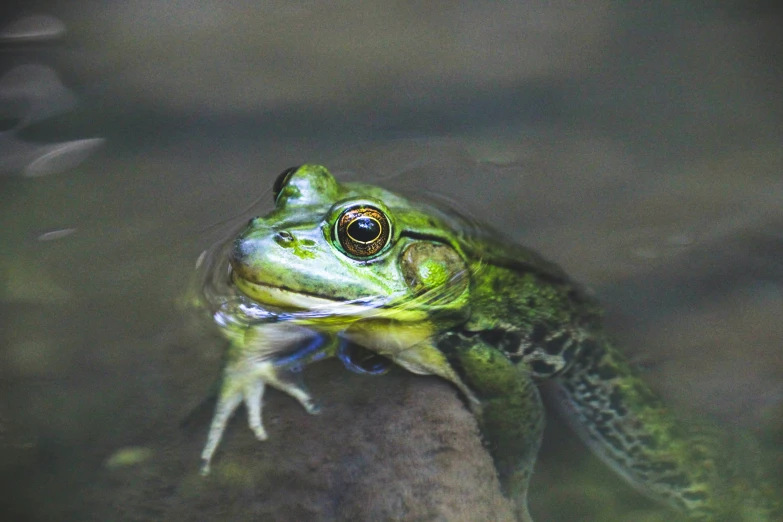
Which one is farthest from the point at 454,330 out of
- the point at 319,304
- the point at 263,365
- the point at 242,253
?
the point at 242,253

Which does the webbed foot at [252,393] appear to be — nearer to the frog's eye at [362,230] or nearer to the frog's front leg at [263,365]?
the frog's front leg at [263,365]

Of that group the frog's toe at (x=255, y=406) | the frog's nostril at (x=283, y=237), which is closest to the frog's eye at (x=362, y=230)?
the frog's nostril at (x=283, y=237)

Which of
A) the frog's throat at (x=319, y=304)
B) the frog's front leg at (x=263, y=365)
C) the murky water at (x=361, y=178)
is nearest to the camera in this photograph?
the murky water at (x=361, y=178)

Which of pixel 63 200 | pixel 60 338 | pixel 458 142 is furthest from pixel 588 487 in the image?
pixel 63 200

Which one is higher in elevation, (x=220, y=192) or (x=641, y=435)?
(x=220, y=192)

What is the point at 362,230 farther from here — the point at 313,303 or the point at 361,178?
the point at 361,178

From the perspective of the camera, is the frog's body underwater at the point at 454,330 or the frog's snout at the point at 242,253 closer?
the frog's snout at the point at 242,253

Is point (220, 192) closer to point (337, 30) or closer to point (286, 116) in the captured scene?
point (286, 116)
